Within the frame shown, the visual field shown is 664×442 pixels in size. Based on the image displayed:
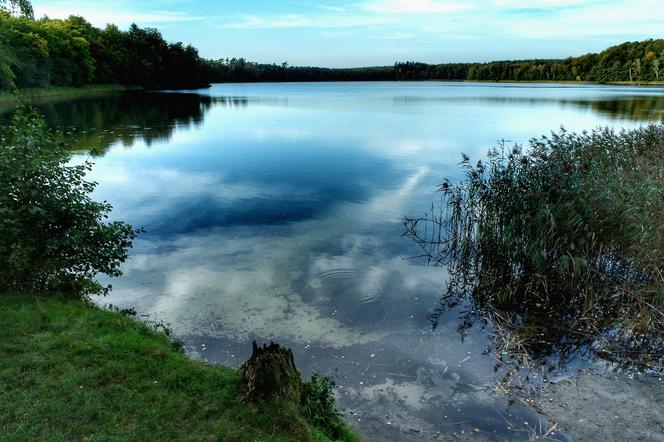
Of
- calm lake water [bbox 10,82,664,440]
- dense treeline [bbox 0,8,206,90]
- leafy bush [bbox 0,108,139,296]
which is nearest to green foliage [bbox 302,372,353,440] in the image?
calm lake water [bbox 10,82,664,440]

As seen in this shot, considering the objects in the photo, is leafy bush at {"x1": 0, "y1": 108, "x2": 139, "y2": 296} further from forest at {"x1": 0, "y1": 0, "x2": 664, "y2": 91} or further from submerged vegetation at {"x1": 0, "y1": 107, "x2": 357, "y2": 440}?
forest at {"x1": 0, "y1": 0, "x2": 664, "y2": 91}

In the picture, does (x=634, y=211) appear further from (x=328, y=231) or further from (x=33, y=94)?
(x=33, y=94)

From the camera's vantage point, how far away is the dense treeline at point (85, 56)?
64.6 metres

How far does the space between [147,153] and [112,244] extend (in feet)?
72.8

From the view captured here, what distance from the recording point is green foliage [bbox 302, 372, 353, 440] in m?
5.28

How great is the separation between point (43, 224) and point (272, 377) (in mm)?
5713

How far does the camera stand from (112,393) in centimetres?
517

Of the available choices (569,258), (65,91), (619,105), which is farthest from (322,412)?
(65,91)

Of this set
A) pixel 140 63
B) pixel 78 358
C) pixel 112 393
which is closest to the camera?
pixel 112 393

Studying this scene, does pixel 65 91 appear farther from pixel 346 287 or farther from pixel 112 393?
pixel 112 393

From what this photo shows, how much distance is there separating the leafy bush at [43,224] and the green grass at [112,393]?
3.90ft

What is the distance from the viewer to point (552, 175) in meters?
10.9

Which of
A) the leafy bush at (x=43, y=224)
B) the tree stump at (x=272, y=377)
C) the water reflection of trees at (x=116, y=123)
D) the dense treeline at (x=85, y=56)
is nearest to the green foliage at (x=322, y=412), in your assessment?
the tree stump at (x=272, y=377)

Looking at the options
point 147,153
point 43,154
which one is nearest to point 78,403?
point 43,154
